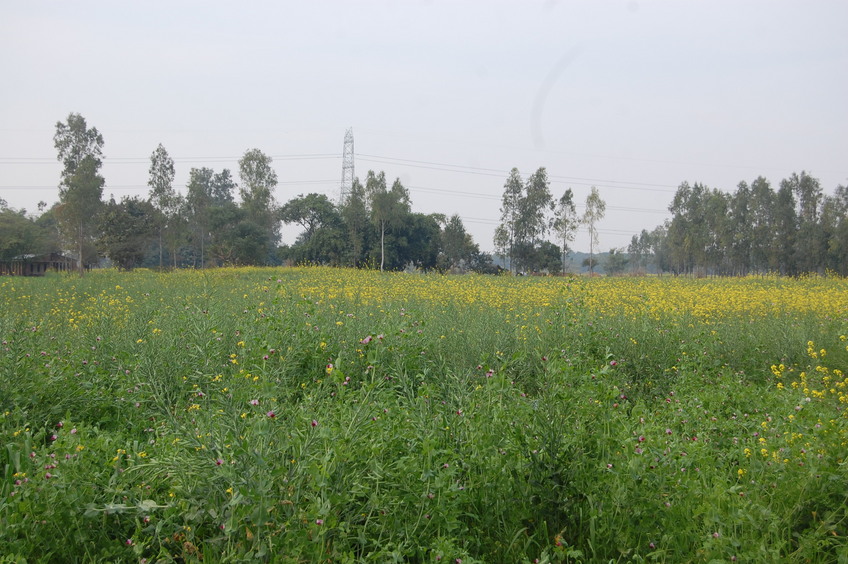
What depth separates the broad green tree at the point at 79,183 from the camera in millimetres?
32062

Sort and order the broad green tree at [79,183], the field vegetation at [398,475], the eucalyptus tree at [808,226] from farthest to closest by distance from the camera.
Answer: the eucalyptus tree at [808,226], the broad green tree at [79,183], the field vegetation at [398,475]

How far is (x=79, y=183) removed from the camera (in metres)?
32.0

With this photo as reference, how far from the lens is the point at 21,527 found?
256cm

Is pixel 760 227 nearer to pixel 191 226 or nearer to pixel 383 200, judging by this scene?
pixel 383 200

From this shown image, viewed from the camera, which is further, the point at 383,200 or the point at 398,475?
the point at 383,200

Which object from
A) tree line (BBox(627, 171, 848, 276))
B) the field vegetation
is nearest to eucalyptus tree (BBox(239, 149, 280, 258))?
tree line (BBox(627, 171, 848, 276))

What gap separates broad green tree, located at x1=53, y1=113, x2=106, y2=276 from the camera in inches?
1262

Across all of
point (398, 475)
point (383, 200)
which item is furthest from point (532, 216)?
point (398, 475)

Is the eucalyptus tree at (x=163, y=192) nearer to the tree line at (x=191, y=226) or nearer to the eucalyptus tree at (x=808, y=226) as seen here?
the tree line at (x=191, y=226)

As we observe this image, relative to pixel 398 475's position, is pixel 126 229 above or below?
above

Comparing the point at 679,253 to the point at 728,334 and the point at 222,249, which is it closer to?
the point at 222,249

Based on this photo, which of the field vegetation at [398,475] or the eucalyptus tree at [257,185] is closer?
the field vegetation at [398,475]

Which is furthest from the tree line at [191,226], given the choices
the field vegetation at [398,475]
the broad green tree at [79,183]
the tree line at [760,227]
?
the field vegetation at [398,475]

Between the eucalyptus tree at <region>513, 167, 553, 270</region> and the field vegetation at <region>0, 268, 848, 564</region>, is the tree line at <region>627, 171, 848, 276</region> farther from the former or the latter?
the field vegetation at <region>0, 268, 848, 564</region>
